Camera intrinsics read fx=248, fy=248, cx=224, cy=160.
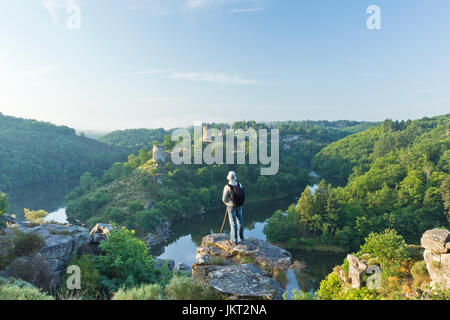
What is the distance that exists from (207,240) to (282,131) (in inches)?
5804

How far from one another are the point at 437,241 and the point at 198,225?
4161cm

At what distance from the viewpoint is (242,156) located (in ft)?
264

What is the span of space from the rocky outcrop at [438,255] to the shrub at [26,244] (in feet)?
64.2

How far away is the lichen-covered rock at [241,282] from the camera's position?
6907 mm

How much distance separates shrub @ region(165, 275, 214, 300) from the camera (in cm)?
637

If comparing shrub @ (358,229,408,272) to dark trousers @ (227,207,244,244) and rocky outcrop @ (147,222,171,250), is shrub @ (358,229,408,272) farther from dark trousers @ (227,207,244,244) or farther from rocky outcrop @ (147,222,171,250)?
rocky outcrop @ (147,222,171,250)

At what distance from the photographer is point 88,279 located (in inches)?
375

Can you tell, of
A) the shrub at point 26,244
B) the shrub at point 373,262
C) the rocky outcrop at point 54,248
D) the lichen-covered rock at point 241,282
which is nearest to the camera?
the lichen-covered rock at point 241,282

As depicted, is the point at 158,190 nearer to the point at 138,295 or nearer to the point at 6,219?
the point at 6,219

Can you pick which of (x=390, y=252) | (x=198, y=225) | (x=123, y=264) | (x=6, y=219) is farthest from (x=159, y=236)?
(x=390, y=252)

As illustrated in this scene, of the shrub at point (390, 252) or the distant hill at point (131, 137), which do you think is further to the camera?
the distant hill at point (131, 137)

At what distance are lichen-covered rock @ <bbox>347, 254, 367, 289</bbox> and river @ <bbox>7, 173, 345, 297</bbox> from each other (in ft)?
37.6

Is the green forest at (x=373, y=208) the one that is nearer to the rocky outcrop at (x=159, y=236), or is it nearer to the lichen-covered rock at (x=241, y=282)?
the rocky outcrop at (x=159, y=236)

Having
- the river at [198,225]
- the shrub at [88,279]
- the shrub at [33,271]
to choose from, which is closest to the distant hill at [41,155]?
the river at [198,225]
